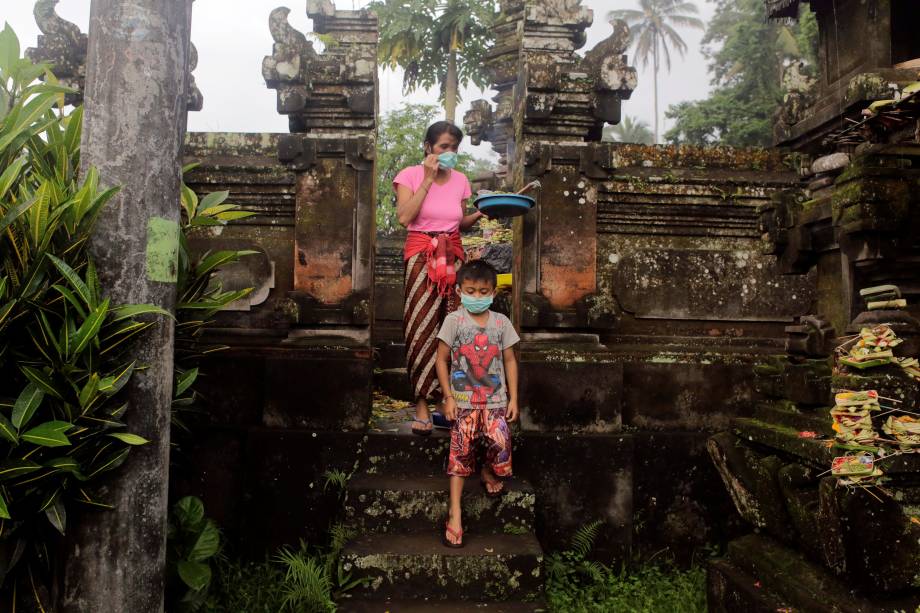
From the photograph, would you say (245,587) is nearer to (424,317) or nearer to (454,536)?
(454,536)

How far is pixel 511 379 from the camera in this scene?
354cm

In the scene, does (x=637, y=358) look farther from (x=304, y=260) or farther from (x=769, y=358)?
(x=304, y=260)

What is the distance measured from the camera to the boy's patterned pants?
338 centimetres

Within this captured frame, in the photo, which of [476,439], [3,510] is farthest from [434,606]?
[3,510]

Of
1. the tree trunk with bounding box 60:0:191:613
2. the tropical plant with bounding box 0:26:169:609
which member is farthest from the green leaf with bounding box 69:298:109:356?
the tree trunk with bounding box 60:0:191:613

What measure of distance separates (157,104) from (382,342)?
172 inches

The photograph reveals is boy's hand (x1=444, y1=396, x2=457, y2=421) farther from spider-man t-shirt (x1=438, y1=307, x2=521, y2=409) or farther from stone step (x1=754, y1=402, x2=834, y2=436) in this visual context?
stone step (x1=754, y1=402, x2=834, y2=436)

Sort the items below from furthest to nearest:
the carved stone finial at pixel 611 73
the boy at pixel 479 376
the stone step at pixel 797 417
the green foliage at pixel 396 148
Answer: the green foliage at pixel 396 148
the carved stone finial at pixel 611 73
the boy at pixel 479 376
the stone step at pixel 797 417

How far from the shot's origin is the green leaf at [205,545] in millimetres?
2961

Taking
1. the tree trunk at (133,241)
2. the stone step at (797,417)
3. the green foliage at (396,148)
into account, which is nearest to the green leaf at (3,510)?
the tree trunk at (133,241)

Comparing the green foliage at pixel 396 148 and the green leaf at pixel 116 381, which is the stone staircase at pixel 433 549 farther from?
the green foliage at pixel 396 148

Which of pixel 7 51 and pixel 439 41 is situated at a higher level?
pixel 439 41

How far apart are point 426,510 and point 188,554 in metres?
1.20

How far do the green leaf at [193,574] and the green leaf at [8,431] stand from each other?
1.00 metres
